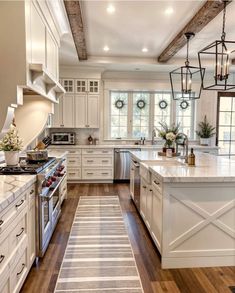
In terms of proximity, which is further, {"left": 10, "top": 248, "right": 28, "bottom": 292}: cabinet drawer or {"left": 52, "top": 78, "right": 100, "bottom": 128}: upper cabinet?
{"left": 52, "top": 78, "right": 100, "bottom": 128}: upper cabinet

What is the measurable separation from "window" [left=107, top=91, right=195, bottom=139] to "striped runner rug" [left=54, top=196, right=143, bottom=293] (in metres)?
3.30

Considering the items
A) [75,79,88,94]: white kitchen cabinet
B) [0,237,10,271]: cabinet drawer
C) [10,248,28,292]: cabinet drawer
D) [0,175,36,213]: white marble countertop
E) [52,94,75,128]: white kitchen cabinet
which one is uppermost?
[75,79,88,94]: white kitchen cabinet

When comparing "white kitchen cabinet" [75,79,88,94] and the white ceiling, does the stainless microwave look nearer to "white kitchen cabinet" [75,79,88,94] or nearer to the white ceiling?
"white kitchen cabinet" [75,79,88,94]

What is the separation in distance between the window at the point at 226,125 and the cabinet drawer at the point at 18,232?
605cm

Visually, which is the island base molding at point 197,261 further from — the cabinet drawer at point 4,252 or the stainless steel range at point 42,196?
the cabinet drawer at point 4,252

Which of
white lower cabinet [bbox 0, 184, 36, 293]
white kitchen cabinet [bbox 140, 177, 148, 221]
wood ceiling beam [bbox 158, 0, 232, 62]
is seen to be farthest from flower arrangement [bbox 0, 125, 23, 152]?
wood ceiling beam [bbox 158, 0, 232, 62]

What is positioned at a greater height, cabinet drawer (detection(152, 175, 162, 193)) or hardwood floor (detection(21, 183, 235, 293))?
cabinet drawer (detection(152, 175, 162, 193))

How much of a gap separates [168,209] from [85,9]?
2.70 m

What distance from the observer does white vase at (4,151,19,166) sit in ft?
9.70

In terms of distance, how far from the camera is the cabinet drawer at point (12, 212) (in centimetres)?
175

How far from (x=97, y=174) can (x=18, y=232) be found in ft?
14.2

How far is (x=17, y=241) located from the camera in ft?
6.82

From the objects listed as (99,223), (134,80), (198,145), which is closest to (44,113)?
(99,223)

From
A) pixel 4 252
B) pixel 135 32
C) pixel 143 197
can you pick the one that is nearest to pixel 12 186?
pixel 4 252
